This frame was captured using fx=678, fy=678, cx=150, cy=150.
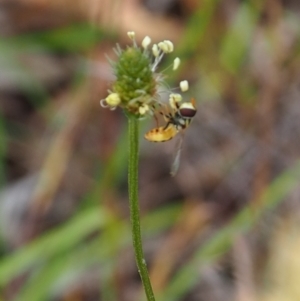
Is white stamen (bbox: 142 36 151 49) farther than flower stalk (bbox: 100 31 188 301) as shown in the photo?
Yes

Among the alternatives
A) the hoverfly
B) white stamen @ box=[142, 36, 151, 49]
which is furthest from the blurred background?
white stamen @ box=[142, 36, 151, 49]

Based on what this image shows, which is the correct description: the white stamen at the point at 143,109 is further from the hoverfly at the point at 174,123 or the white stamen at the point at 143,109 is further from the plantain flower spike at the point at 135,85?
the hoverfly at the point at 174,123

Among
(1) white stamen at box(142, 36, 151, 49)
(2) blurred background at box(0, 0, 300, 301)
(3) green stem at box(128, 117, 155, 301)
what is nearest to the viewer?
(3) green stem at box(128, 117, 155, 301)

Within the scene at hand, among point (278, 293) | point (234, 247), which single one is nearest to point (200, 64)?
point (234, 247)

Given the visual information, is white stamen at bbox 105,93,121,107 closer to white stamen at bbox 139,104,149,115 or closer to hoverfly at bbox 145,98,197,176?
white stamen at bbox 139,104,149,115

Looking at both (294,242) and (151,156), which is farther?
(151,156)

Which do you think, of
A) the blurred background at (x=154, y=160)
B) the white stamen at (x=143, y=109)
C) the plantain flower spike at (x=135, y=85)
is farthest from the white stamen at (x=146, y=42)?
the blurred background at (x=154, y=160)

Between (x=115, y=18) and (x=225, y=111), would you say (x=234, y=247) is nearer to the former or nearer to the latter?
(x=225, y=111)

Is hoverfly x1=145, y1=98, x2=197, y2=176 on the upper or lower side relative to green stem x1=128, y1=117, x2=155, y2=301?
upper
